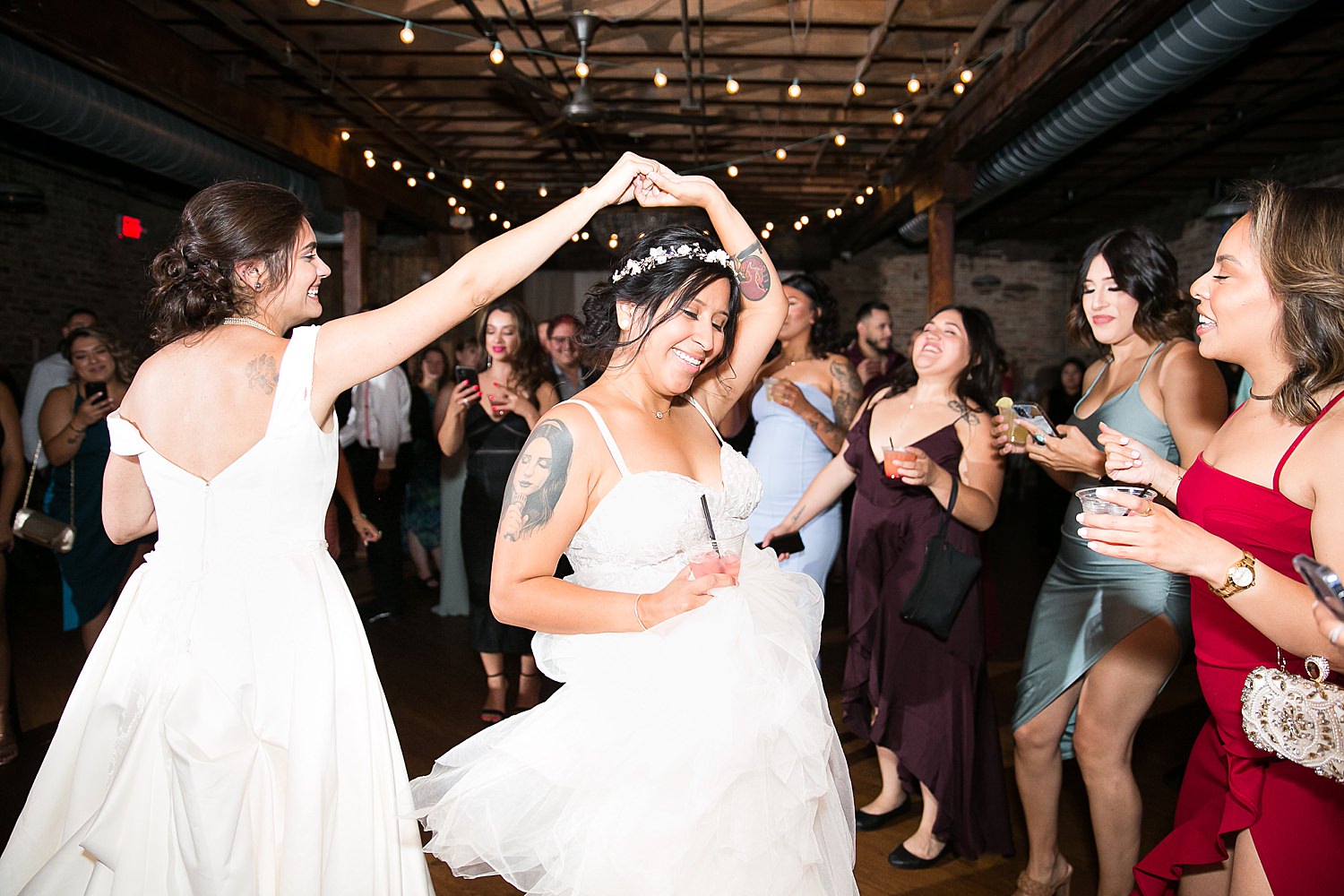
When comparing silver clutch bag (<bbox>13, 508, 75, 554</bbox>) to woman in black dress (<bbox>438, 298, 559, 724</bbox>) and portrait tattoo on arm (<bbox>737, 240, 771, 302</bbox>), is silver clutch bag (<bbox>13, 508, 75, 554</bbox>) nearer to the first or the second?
woman in black dress (<bbox>438, 298, 559, 724</bbox>)

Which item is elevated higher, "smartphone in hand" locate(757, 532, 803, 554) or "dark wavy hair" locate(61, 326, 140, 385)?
"dark wavy hair" locate(61, 326, 140, 385)

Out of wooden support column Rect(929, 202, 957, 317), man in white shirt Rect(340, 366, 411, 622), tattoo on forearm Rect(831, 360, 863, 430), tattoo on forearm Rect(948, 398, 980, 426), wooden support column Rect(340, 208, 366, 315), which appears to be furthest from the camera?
wooden support column Rect(340, 208, 366, 315)

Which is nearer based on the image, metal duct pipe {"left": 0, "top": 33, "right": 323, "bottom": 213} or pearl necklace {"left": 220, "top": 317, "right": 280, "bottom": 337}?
pearl necklace {"left": 220, "top": 317, "right": 280, "bottom": 337}

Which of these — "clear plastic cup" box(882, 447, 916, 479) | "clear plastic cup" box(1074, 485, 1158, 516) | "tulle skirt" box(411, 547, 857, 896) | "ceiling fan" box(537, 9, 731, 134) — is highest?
"ceiling fan" box(537, 9, 731, 134)

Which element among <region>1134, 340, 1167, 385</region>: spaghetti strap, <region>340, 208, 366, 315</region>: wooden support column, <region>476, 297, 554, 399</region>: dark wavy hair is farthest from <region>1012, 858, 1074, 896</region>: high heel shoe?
<region>340, 208, 366, 315</region>: wooden support column

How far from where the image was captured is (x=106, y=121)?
203 inches

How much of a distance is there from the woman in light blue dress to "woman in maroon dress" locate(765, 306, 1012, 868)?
30 cm

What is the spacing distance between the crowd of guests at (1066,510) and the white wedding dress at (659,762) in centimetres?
27

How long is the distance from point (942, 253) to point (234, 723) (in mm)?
7603

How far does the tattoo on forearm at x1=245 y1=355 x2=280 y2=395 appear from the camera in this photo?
149 cm

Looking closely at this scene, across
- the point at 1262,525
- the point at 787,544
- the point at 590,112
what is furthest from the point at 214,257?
the point at 590,112

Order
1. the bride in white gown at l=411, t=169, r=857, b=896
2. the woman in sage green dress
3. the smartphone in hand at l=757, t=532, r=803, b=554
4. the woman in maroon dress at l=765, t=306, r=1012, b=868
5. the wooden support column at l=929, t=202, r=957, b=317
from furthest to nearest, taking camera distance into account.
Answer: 1. the wooden support column at l=929, t=202, r=957, b=317
2. the smartphone in hand at l=757, t=532, r=803, b=554
3. the woman in maroon dress at l=765, t=306, r=1012, b=868
4. the woman in sage green dress
5. the bride in white gown at l=411, t=169, r=857, b=896

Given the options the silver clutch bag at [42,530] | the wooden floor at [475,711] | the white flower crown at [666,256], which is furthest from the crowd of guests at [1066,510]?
the silver clutch bag at [42,530]

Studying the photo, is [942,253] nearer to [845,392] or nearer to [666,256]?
[845,392]
